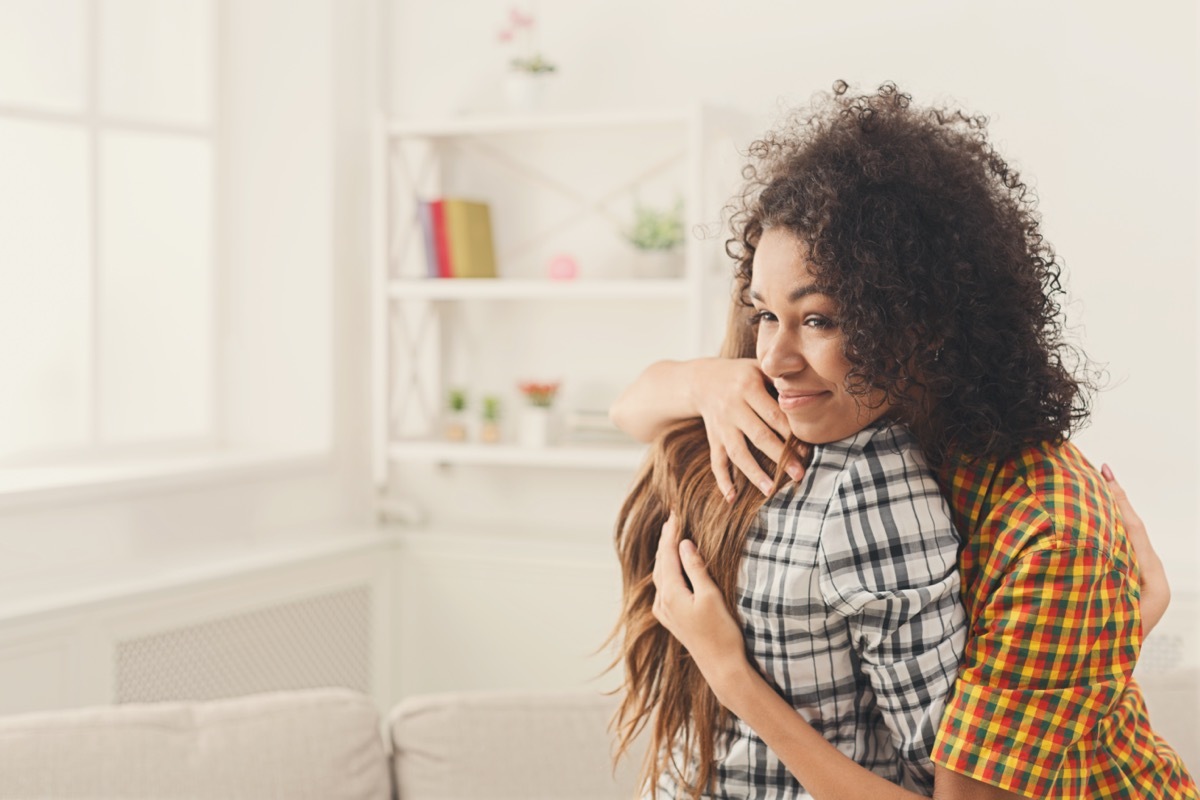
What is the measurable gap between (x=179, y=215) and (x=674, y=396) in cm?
Answer: 217

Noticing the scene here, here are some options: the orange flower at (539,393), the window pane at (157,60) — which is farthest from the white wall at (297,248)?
the orange flower at (539,393)

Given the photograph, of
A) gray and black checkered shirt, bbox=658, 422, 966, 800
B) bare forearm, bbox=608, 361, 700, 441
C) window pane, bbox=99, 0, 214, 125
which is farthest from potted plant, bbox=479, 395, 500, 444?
gray and black checkered shirt, bbox=658, 422, 966, 800

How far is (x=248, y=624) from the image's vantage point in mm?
2887

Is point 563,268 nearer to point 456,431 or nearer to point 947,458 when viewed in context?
point 456,431

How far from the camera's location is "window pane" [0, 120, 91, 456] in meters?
2.91

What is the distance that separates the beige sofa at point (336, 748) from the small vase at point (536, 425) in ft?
3.71

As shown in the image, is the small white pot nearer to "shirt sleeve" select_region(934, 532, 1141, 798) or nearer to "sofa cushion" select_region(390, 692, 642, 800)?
"sofa cushion" select_region(390, 692, 642, 800)

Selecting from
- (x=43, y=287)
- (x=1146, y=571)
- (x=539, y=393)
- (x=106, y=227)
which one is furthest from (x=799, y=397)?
(x=106, y=227)

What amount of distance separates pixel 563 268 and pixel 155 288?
104 centimetres

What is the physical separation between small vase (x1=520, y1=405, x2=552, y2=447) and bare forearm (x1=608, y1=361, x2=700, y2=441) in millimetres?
1406

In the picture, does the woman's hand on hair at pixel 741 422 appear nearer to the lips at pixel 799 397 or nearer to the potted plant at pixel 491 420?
the lips at pixel 799 397

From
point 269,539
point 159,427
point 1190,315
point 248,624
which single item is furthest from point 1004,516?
point 159,427

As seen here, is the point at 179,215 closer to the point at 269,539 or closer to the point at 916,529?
the point at 269,539

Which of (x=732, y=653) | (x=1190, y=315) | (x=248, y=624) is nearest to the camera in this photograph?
(x=732, y=653)
